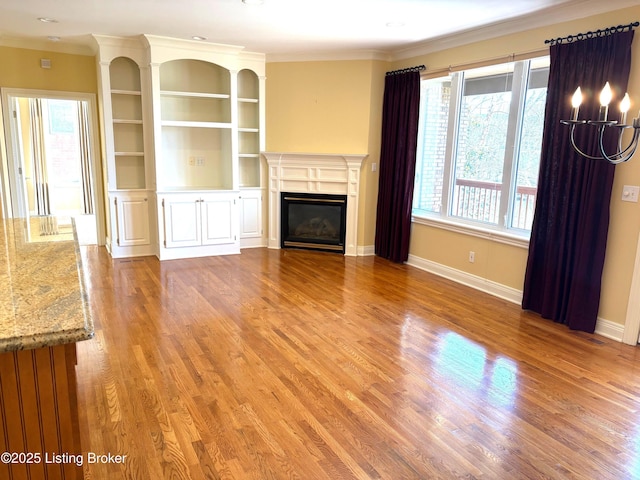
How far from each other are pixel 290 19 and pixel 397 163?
2258 mm

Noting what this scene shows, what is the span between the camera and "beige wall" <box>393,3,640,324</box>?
354 cm

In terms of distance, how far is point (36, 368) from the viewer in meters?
1.29

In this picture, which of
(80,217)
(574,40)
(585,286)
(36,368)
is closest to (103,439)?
(36,368)

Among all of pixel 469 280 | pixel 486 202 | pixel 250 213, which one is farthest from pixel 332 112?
pixel 469 280

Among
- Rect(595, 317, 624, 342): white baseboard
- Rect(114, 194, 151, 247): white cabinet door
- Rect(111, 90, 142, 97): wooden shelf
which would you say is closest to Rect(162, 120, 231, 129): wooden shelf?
Rect(111, 90, 142, 97): wooden shelf

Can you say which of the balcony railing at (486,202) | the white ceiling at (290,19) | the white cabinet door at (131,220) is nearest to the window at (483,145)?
the balcony railing at (486,202)

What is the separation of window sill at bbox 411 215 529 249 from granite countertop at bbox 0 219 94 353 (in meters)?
3.84

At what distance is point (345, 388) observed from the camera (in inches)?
112

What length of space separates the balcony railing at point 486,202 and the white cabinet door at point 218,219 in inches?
114

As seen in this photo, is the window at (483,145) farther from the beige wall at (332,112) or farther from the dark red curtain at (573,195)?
the beige wall at (332,112)

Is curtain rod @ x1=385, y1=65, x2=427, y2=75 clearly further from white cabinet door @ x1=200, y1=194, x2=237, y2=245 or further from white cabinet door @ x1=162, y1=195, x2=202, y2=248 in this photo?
white cabinet door @ x1=162, y1=195, x2=202, y2=248

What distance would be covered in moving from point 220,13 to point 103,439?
12.2 feet

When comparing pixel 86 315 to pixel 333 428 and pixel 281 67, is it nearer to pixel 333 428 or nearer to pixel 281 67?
pixel 333 428

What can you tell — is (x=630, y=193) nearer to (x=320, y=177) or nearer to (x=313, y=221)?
(x=320, y=177)
